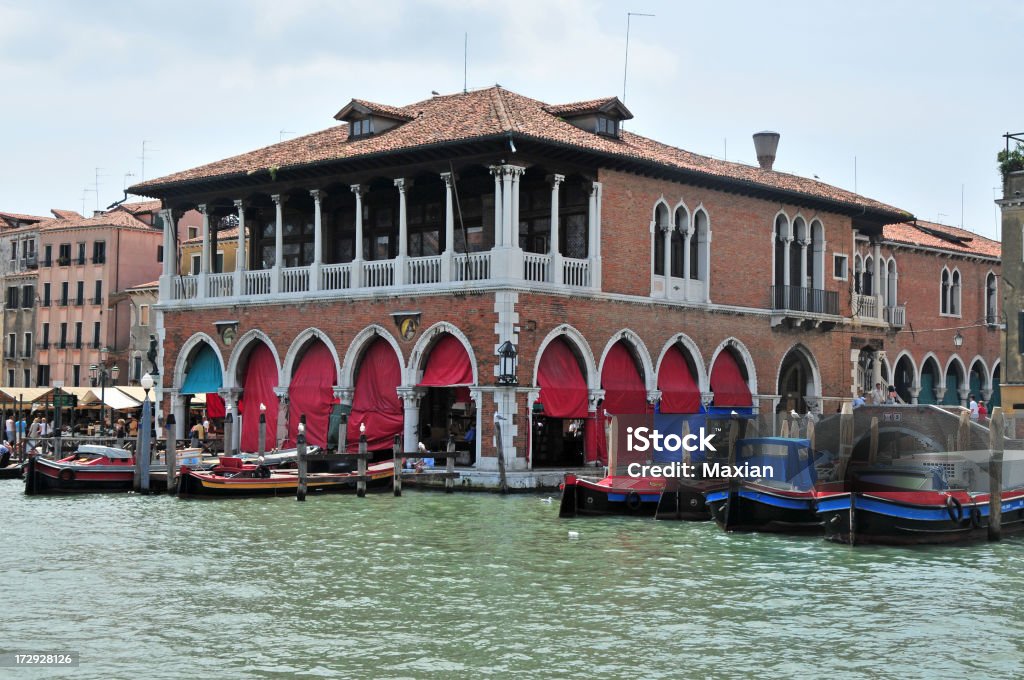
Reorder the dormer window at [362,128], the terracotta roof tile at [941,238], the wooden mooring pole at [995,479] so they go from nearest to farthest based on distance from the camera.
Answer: the wooden mooring pole at [995,479] → the dormer window at [362,128] → the terracotta roof tile at [941,238]

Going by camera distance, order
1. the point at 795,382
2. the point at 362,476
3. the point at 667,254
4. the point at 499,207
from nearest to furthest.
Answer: the point at 362,476 → the point at 499,207 → the point at 667,254 → the point at 795,382

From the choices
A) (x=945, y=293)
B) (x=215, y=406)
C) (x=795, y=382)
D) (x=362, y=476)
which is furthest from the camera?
(x=945, y=293)

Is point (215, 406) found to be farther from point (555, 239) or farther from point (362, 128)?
point (555, 239)

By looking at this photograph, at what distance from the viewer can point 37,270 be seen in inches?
2062

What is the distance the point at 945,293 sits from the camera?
140 ft

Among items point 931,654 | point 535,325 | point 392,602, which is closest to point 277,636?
point 392,602

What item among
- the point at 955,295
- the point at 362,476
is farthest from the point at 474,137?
the point at 955,295

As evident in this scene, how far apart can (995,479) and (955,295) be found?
24644mm

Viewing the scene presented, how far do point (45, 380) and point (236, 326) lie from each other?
75.9ft

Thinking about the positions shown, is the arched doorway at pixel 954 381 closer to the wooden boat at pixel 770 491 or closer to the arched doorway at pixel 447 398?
the arched doorway at pixel 447 398

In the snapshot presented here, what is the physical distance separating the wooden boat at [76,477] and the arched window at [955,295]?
26.2m

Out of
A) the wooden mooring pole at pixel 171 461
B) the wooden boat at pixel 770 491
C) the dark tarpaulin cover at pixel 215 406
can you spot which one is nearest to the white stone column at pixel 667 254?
the wooden boat at pixel 770 491

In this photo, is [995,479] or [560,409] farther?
[560,409]

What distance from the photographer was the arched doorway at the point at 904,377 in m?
41.9
